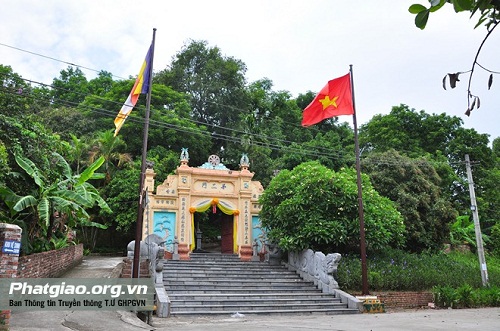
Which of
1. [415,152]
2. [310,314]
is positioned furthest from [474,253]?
[310,314]

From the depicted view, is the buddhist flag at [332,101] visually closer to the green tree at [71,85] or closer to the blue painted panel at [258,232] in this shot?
the blue painted panel at [258,232]

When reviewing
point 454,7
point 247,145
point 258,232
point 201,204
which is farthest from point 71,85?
point 454,7

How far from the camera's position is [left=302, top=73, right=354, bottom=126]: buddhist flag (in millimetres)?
13062

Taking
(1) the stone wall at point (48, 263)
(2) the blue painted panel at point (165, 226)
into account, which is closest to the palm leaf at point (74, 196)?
(1) the stone wall at point (48, 263)

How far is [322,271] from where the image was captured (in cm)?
1381

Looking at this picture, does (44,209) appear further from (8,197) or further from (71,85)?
(71,85)

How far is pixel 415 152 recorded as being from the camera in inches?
1118

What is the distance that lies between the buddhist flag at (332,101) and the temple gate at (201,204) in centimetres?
674

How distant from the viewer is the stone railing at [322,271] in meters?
12.6

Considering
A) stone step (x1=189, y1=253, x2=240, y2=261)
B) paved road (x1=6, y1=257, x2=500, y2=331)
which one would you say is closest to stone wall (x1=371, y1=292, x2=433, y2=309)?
paved road (x1=6, y1=257, x2=500, y2=331)

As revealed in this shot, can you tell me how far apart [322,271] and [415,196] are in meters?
8.25

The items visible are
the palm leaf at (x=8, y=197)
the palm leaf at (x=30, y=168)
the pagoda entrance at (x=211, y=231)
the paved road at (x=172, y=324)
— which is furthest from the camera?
the pagoda entrance at (x=211, y=231)

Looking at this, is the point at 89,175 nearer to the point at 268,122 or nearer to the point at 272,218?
the point at 272,218

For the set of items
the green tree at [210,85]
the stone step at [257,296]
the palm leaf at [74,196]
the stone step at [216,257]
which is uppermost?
the green tree at [210,85]
